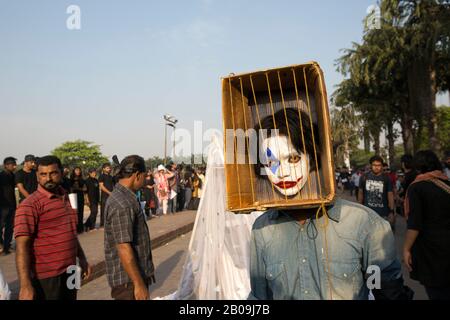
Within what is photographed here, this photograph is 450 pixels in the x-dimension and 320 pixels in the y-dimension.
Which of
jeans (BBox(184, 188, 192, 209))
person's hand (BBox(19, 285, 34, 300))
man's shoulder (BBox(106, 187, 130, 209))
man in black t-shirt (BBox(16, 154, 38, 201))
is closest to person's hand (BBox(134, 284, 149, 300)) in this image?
man's shoulder (BBox(106, 187, 130, 209))

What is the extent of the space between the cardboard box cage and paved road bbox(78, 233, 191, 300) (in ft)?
13.3

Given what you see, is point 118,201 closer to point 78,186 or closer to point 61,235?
point 61,235

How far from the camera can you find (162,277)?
21.4ft

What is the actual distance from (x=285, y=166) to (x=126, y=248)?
66.4 inches

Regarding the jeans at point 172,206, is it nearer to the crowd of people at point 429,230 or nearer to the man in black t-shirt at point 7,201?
the man in black t-shirt at point 7,201

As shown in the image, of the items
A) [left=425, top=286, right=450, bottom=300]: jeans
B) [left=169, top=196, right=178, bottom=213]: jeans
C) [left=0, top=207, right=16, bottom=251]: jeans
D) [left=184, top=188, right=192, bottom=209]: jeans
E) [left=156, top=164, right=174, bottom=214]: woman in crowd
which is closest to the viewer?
[left=425, top=286, right=450, bottom=300]: jeans

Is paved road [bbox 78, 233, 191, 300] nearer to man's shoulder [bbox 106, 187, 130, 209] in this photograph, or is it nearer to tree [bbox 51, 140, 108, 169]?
man's shoulder [bbox 106, 187, 130, 209]

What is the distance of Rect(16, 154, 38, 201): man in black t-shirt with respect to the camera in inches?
293

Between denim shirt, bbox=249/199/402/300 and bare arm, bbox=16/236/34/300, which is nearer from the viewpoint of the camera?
denim shirt, bbox=249/199/402/300

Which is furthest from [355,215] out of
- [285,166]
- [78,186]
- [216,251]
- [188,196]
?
[188,196]

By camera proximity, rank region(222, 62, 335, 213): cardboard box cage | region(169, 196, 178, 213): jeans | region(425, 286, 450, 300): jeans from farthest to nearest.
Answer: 1. region(169, 196, 178, 213): jeans
2. region(425, 286, 450, 300): jeans
3. region(222, 62, 335, 213): cardboard box cage
